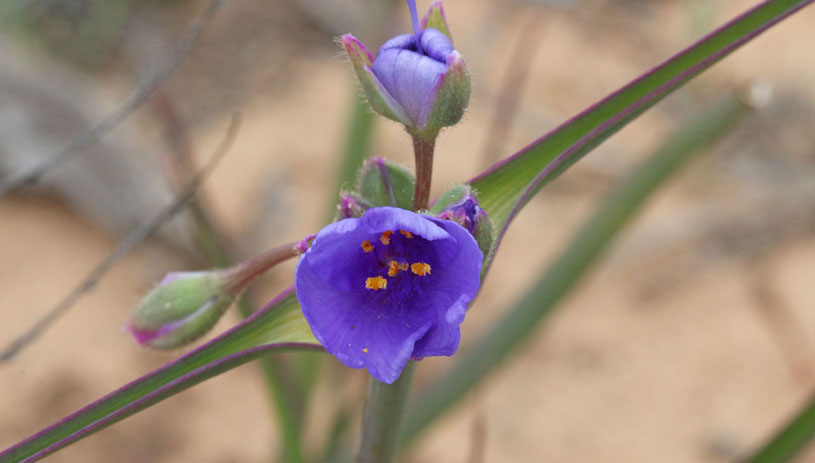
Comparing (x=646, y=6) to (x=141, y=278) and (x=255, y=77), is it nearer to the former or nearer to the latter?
(x=255, y=77)

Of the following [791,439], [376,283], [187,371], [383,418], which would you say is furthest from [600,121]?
[791,439]

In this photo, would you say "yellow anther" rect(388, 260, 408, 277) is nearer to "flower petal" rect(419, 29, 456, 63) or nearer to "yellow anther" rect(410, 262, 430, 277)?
"yellow anther" rect(410, 262, 430, 277)

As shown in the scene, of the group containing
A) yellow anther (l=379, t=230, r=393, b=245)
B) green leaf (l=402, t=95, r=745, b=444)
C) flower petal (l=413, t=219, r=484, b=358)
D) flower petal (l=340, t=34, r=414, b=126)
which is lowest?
green leaf (l=402, t=95, r=745, b=444)

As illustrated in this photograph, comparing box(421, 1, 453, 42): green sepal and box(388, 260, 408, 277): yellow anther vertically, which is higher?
box(421, 1, 453, 42): green sepal

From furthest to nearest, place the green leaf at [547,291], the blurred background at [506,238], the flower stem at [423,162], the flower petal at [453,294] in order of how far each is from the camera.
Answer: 1. the blurred background at [506,238]
2. the green leaf at [547,291]
3. the flower stem at [423,162]
4. the flower petal at [453,294]

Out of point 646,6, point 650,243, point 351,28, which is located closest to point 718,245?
point 650,243

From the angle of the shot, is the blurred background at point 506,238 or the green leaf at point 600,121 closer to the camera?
the green leaf at point 600,121

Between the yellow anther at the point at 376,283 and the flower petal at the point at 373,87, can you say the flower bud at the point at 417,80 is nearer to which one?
the flower petal at the point at 373,87

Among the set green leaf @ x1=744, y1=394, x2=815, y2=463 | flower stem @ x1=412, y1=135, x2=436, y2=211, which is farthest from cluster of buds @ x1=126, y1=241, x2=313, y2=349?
green leaf @ x1=744, y1=394, x2=815, y2=463

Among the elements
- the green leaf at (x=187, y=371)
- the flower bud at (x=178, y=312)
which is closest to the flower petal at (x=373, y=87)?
the green leaf at (x=187, y=371)
